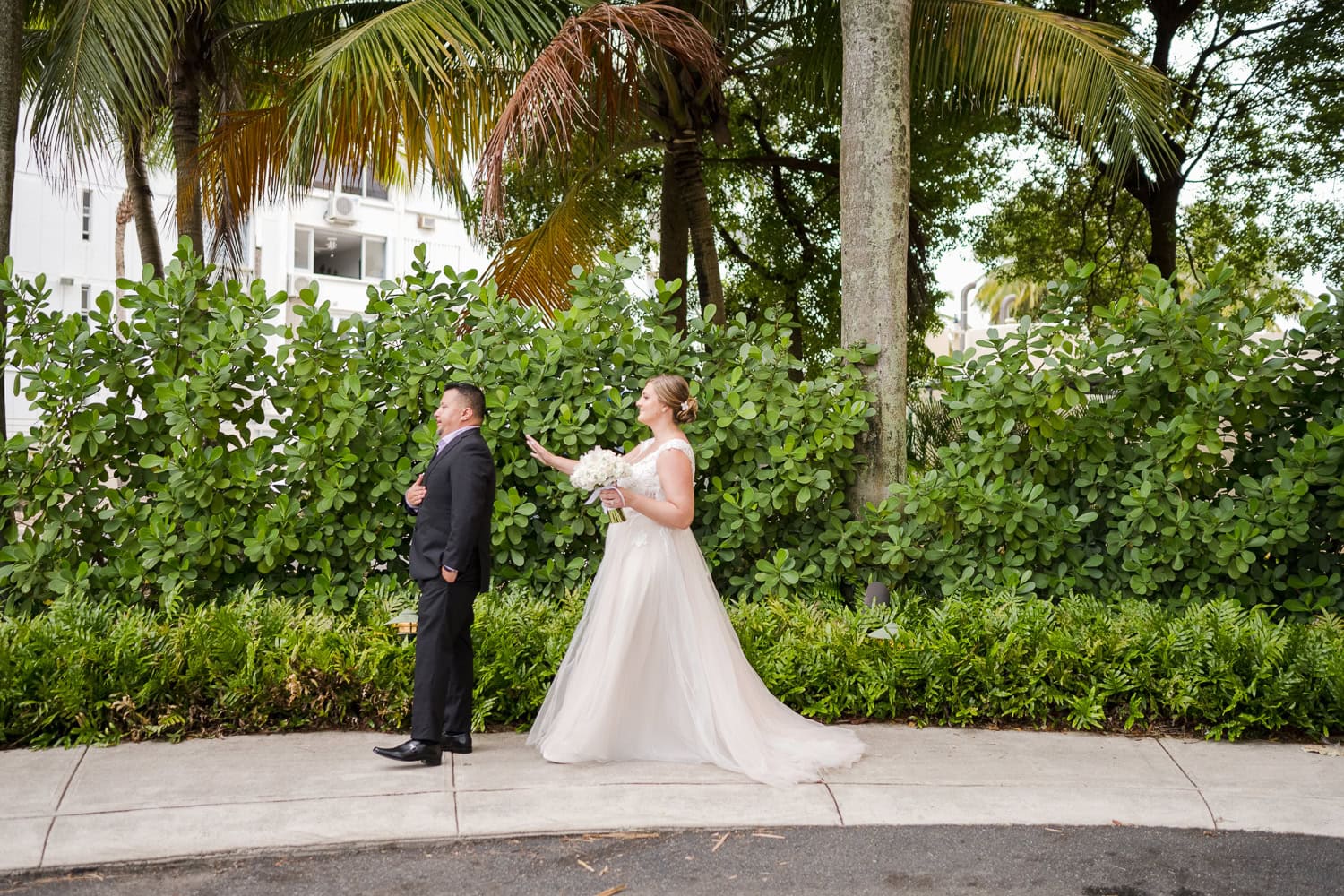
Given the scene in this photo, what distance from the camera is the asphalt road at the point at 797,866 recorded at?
14.0 ft

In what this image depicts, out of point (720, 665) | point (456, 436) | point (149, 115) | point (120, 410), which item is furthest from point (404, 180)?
point (720, 665)

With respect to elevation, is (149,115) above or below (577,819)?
above

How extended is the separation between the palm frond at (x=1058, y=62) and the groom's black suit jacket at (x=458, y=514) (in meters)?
5.53

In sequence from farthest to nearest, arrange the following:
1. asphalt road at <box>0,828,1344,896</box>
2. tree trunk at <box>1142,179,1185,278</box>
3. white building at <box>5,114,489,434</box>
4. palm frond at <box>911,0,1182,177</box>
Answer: white building at <box>5,114,489,434</box> < tree trunk at <box>1142,179,1185,278</box> < palm frond at <box>911,0,1182,177</box> < asphalt road at <box>0,828,1344,896</box>

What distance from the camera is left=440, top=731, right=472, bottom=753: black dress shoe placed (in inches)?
223

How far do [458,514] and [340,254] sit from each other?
130 feet

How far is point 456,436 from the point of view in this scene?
18.3 feet

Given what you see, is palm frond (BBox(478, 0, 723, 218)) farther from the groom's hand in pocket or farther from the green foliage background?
the green foliage background

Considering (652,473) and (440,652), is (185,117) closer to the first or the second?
(652,473)

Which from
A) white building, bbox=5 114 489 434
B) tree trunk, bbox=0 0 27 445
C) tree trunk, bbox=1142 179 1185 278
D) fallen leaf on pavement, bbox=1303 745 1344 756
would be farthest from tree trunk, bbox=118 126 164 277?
white building, bbox=5 114 489 434

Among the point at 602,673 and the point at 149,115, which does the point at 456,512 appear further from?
the point at 149,115

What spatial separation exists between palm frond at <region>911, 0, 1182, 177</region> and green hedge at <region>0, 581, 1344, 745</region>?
4025mm

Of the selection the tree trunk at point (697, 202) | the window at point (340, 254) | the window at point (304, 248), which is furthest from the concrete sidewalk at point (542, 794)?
the window at point (340, 254)

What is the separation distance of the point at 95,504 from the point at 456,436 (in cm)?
303
